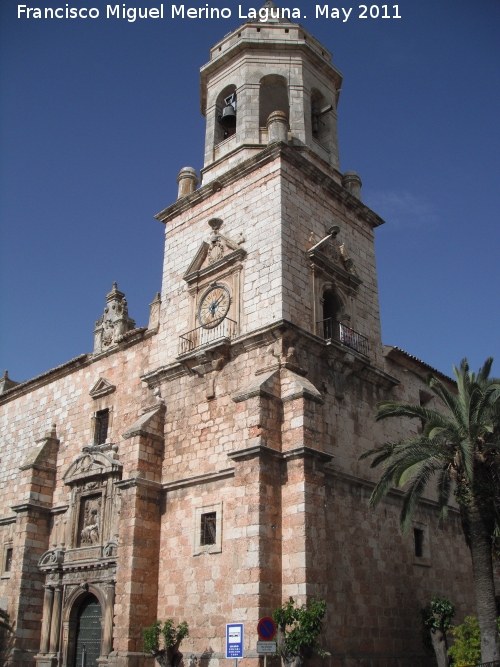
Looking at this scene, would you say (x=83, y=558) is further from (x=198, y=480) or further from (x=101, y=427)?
(x=198, y=480)

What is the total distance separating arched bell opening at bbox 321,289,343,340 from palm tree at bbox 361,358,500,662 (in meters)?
3.04

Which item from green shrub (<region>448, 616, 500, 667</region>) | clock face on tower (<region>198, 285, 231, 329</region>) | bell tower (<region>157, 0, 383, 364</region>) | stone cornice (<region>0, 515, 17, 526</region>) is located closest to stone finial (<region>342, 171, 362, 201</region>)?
bell tower (<region>157, 0, 383, 364</region>)

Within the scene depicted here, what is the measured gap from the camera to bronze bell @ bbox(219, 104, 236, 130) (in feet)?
68.9

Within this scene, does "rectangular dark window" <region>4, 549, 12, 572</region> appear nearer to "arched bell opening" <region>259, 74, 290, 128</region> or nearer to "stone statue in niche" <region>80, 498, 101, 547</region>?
"stone statue in niche" <region>80, 498, 101, 547</region>

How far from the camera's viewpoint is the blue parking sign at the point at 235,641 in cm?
1073

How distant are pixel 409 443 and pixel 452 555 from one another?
245 inches

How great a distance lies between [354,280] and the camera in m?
18.8

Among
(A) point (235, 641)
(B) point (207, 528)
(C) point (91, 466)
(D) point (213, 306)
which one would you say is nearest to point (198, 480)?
(B) point (207, 528)

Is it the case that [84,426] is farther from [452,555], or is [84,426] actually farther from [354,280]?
[452,555]

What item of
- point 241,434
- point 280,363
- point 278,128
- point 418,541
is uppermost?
point 278,128

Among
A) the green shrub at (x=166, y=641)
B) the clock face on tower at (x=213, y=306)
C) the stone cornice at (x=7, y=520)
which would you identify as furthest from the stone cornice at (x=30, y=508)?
the clock face on tower at (x=213, y=306)

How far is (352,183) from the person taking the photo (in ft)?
69.0

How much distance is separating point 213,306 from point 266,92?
27.6ft

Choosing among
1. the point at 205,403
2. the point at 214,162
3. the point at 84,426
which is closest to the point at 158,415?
the point at 205,403
